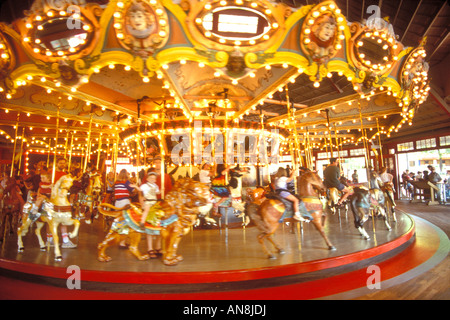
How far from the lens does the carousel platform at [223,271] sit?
11.2 ft

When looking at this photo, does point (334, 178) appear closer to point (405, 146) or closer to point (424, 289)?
point (424, 289)

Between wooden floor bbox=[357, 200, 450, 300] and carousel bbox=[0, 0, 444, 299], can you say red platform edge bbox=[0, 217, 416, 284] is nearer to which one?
carousel bbox=[0, 0, 444, 299]

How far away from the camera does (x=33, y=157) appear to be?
19.3m

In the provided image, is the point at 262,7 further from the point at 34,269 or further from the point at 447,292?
the point at 34,269

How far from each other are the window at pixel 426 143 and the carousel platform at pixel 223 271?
12293 millimetres

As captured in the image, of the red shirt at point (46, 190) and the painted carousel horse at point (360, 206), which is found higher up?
the red shirt at point (46, 190)

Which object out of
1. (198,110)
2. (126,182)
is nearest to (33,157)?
(198,110)

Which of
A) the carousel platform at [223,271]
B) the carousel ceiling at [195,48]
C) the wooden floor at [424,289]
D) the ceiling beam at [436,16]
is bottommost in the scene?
the wooden floor at [424,289]

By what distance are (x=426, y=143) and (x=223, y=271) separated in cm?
1656

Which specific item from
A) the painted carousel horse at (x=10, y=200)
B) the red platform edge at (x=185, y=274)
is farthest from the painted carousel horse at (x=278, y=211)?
the painted carousel horse at (x=10, y=200)

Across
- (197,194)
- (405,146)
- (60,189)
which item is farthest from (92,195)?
(405,146)

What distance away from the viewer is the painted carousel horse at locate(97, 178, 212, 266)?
3928 mm

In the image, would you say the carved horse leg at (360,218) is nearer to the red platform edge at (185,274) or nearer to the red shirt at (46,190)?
the red platform edge at (185,274)

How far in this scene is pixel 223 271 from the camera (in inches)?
136
